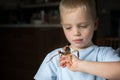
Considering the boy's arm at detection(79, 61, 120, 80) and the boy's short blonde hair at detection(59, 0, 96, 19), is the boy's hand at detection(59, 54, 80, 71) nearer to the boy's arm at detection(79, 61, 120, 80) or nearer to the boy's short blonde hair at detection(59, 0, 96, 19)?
the boy's arm at detection(79, 61, 120, 80)

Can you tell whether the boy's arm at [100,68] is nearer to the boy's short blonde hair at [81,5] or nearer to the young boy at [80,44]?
the young boy at [80,44]

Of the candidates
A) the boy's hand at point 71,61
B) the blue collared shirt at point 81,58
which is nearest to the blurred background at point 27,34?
the blue collared shirt at point 81,58

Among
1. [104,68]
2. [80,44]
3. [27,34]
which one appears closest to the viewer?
[104,68]

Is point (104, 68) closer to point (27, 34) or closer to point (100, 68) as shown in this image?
point (100, 68)

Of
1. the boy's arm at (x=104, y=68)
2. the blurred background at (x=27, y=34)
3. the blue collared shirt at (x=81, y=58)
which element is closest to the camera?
the boy's arm at (x=104, y=68)

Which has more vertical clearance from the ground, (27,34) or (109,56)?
(109,56)

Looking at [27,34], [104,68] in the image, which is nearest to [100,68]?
[104,68]
